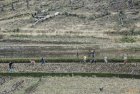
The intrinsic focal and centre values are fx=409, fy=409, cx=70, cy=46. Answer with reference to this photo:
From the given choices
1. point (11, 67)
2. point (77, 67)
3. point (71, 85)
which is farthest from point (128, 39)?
point (11, 67)

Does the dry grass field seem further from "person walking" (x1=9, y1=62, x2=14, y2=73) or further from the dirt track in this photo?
the dirt track

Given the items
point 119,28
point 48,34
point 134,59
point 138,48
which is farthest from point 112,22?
point 134,59

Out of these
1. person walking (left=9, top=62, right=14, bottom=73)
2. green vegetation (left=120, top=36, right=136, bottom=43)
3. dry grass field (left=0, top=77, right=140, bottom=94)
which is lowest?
dry grass field (left=0, top=77, right=140, bottom=94)

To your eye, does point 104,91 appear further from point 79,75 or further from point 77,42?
point 77,42

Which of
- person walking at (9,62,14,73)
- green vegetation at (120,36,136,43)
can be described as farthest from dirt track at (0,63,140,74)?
green vegetation at (120,36,136,43)

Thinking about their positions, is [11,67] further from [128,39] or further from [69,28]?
[69,28]

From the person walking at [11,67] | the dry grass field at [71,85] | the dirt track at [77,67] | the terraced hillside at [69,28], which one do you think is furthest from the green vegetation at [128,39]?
the person walking at [11,67]

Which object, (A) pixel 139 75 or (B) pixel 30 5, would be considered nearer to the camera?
(A) pixel 139 75
